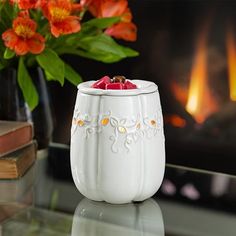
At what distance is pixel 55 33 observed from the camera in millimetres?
937

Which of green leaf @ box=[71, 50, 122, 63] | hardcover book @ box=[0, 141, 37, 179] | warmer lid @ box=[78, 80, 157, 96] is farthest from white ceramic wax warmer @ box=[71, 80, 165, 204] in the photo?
green leaf @ box=[71, 50, 122, 63]

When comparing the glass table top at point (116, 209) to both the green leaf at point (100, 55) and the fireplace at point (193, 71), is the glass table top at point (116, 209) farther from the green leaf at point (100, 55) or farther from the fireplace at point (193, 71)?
the green leaf at point (100, 55)

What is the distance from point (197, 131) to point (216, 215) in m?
0.34

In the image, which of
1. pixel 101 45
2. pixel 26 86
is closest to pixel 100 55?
pixel 101 45

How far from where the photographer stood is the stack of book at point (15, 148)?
3.12 ft

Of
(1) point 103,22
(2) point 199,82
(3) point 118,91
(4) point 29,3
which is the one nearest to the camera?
(3) point 118,91

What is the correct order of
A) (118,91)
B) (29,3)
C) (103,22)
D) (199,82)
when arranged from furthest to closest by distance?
(199,82)
(103,22)
(29,3)
(118,91)

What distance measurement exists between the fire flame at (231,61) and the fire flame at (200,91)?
1.8 inches

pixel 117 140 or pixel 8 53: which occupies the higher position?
pixel 8 53

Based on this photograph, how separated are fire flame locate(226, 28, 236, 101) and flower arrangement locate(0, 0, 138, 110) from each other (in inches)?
7.6

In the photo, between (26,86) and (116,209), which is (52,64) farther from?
(116,209)

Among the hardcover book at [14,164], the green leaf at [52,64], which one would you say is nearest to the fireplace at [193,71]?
the green leaf at [52,64]

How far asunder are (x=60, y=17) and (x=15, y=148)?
0.25 meters

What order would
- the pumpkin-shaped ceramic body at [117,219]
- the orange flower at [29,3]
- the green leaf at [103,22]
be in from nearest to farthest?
1. the pumpkin-shaped ceramic body at [117,219]
2. the orange flower at [29,3]
3. the green leaf at [103,22]
